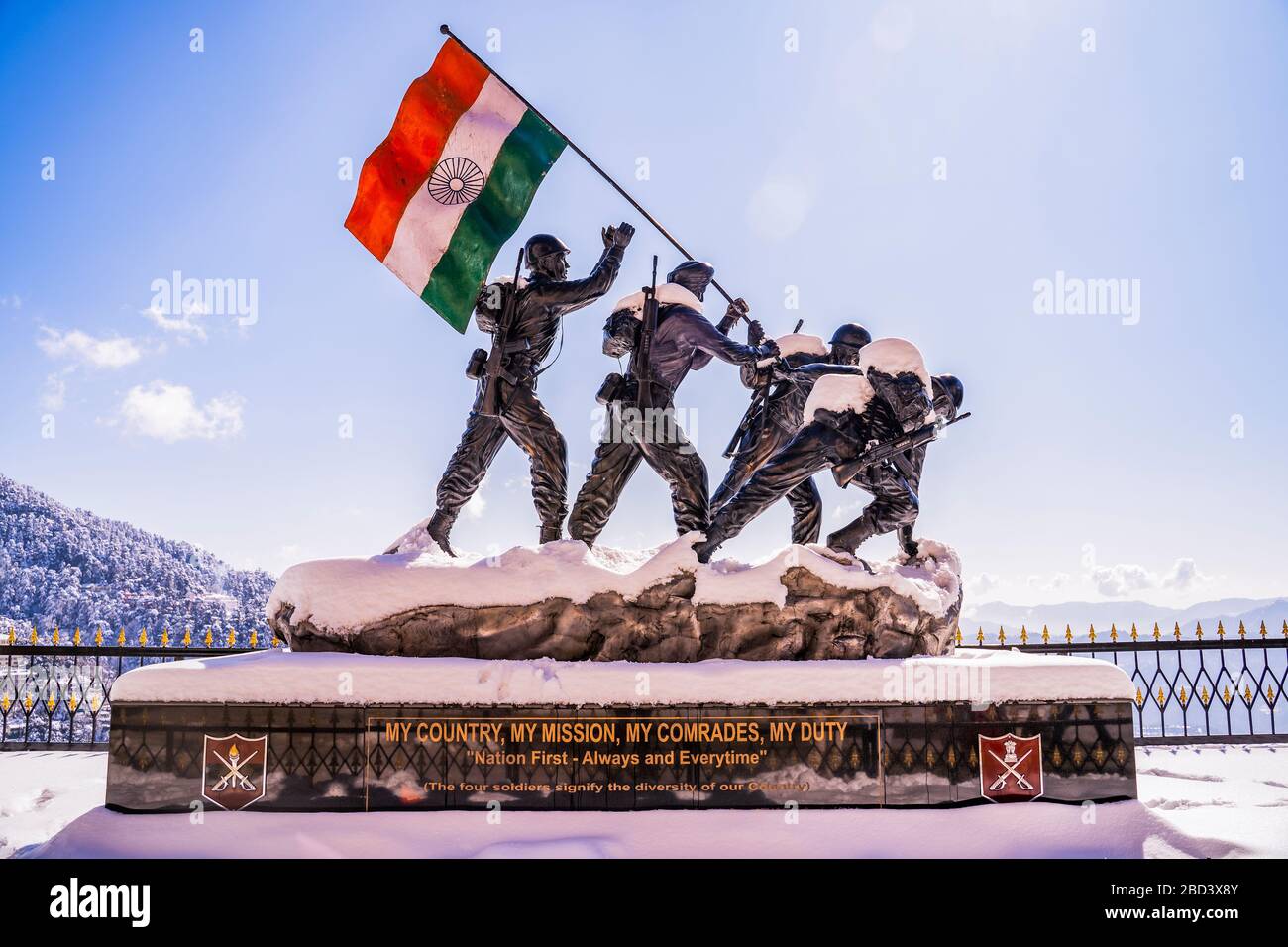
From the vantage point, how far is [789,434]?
6.25 m

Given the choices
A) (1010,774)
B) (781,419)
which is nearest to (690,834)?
(1010,774)

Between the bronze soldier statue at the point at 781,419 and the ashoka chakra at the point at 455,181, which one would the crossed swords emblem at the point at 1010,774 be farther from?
the ashoka chakra at the point at 455,181

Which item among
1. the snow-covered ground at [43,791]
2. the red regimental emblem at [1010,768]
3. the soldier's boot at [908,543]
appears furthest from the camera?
the soldier's boot at [908,543]

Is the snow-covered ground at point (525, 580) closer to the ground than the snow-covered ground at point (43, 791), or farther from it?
farther from it

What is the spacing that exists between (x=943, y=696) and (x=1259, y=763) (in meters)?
4.46

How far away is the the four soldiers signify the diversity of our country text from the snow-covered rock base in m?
0.67

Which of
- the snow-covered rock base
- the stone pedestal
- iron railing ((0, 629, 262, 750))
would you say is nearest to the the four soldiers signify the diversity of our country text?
the snow-covered rock base

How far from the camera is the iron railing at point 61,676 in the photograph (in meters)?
7.48

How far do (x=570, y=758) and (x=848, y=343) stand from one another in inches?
165

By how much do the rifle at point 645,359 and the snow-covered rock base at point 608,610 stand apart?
4.28ft

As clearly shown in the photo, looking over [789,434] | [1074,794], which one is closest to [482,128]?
[789,434]

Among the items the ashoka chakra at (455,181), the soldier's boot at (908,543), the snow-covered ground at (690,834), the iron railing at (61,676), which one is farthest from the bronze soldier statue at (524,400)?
the iron railing at (61,676)

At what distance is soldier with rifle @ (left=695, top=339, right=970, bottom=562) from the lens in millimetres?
5148

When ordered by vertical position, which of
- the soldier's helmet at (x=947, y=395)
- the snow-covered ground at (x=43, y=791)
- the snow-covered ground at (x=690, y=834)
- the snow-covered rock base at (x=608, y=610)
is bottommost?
the snow-covered ground at (x=43, y=791)
